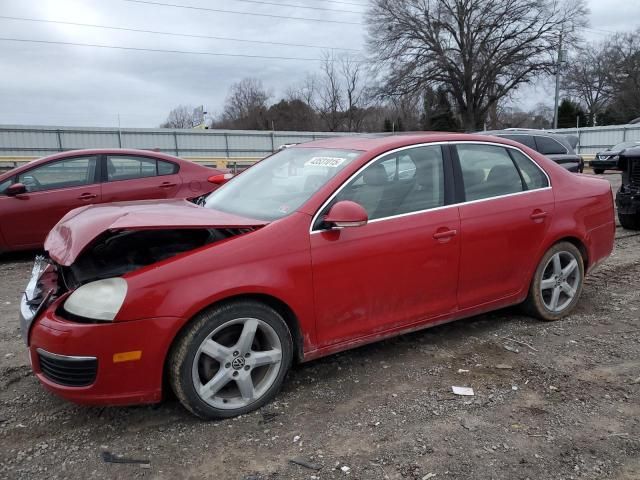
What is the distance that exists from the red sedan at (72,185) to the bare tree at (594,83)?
209 feet

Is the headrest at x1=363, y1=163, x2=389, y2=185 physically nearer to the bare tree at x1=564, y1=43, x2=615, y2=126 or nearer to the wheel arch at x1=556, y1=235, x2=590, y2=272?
the wheel arch at x1=556, y1=235, x2=590, y2=272

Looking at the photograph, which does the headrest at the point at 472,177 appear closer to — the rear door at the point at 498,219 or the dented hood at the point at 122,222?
the rear door at the point at 498,219

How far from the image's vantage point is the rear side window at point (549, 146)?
43.6 feet

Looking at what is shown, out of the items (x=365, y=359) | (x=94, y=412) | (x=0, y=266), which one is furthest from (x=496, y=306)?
(x=0, y=266)

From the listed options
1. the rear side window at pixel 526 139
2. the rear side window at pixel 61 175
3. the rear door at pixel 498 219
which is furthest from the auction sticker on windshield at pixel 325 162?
the rear side window at pixel 526 139

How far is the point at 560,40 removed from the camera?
41250mm

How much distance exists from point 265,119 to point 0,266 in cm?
6107

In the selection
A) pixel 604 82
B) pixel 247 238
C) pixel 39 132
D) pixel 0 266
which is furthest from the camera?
pixel 604 82

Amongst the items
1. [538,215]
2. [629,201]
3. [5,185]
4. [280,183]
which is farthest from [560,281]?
[5,185]

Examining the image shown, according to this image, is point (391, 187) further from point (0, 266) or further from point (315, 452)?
point (0, 266)

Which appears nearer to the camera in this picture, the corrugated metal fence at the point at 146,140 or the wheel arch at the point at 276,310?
the wheel arch at the point at 276,310

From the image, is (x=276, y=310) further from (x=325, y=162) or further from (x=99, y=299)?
(x=325, y=162)

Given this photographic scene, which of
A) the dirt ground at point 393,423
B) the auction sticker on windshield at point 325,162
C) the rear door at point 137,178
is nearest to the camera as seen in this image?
the dirt ground at point 393,423

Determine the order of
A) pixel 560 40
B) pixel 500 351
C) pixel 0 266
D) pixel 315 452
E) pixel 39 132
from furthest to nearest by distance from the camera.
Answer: pixel 560 40, pixel 39 132, pixel 0 266, pixel 500 351, pixel 315 452
